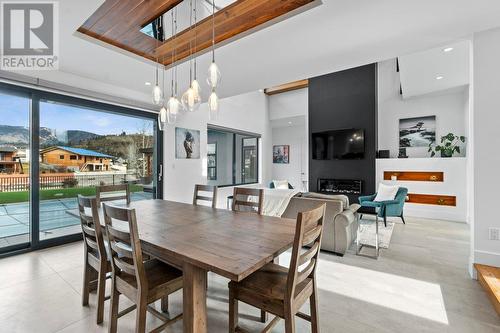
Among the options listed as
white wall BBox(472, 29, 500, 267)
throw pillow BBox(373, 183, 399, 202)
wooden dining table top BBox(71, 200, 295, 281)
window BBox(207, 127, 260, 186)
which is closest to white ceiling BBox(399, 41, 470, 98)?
white wall BBox(472, 29, 500, 267)

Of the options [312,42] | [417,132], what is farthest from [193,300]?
[417,132]

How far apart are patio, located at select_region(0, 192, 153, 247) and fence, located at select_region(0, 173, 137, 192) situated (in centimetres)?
23

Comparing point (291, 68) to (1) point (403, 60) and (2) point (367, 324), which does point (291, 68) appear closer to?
(1) point (403, 60)

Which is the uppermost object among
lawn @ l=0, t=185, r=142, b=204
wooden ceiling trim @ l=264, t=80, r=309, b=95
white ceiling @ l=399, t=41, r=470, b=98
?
wooden ceiling trim @ l=264, t=80, r=309, b=95

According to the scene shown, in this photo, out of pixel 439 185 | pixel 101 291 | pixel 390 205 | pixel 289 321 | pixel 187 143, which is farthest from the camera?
pixel 187 143

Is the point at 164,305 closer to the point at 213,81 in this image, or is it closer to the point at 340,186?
the point at 213,81

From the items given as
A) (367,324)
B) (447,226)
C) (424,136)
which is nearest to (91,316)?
(367,324)

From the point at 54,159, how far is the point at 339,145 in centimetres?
595

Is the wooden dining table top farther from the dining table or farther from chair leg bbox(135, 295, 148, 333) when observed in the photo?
chair leg bbox(135, 295, 148, 333)

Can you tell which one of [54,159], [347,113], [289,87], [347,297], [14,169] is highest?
[289,87]

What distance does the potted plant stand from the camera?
16.7 feet

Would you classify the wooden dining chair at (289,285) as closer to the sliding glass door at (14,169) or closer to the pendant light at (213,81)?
the pendant light at (213,81)

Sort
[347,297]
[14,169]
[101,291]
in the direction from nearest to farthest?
[101,291], [347,297], [14,169]

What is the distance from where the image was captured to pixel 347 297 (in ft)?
7.06
